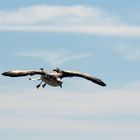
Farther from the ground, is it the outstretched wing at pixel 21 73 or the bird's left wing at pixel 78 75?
the bird's left wing at pixel 78 75

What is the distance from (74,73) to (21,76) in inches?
626

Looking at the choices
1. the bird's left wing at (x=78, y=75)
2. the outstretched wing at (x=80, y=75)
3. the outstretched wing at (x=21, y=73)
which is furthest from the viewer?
the outstretched wing at (x=80, y=75)

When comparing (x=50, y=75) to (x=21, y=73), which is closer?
(x=21, y=73)

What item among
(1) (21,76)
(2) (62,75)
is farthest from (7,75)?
(2) (62,75)

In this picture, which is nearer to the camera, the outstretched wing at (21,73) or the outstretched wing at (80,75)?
the outstretched wing at (21,73)

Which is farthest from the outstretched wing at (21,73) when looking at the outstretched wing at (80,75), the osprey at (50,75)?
the outstretched wing at (80,75)

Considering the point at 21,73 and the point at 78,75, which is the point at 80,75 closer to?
the point at 78,75

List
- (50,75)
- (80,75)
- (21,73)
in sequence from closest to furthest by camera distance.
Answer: (21,73)
(50,75)
(80,75)

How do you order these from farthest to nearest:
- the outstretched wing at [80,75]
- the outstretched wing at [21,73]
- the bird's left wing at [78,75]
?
the outstretched wing at [80,75] → the bird's left wing at [78,75] → the outstretched wing at [21,73]

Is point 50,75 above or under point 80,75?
under

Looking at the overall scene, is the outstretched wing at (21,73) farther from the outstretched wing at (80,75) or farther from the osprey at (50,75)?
the outstretched wing at (80,75)

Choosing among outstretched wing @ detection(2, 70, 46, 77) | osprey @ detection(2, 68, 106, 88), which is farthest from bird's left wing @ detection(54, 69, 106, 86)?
outstretched wing @ detection(2, 70, 46, 77)

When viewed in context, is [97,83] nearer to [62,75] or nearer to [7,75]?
[62,75]

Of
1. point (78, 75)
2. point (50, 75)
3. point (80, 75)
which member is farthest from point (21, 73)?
point (80, 75)
